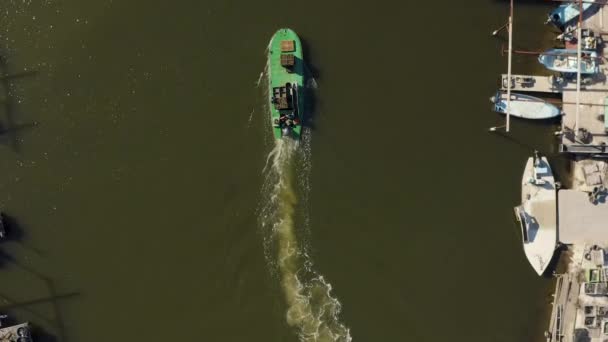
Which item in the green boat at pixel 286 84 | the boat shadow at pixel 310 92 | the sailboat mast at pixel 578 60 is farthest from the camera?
the boat shadow at pixel 310 92

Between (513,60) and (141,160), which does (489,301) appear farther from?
(141,160)

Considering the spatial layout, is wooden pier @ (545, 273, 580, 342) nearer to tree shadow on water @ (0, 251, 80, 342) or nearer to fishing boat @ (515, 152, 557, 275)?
fishing boat @ (515, 152, 557, 275)

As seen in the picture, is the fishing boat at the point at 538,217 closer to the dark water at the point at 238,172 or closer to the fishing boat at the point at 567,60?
the dark water at the point at 238,172

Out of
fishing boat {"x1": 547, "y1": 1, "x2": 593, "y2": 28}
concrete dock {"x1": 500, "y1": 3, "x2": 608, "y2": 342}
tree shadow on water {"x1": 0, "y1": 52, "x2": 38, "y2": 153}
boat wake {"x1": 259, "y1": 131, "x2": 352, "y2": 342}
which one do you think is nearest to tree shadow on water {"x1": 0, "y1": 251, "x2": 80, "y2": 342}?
tree shadow on water {"x1": 0, "y1": 52, "x2": 38, "y2": 153}

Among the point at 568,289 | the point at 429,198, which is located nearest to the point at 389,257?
the point at 429,198

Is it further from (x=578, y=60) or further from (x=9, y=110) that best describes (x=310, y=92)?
(x=9, y=110)

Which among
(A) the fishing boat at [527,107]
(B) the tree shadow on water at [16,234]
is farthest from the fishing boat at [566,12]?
(B) the tree shadow on water at [16,234]

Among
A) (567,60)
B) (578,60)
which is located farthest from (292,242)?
(578,60)
